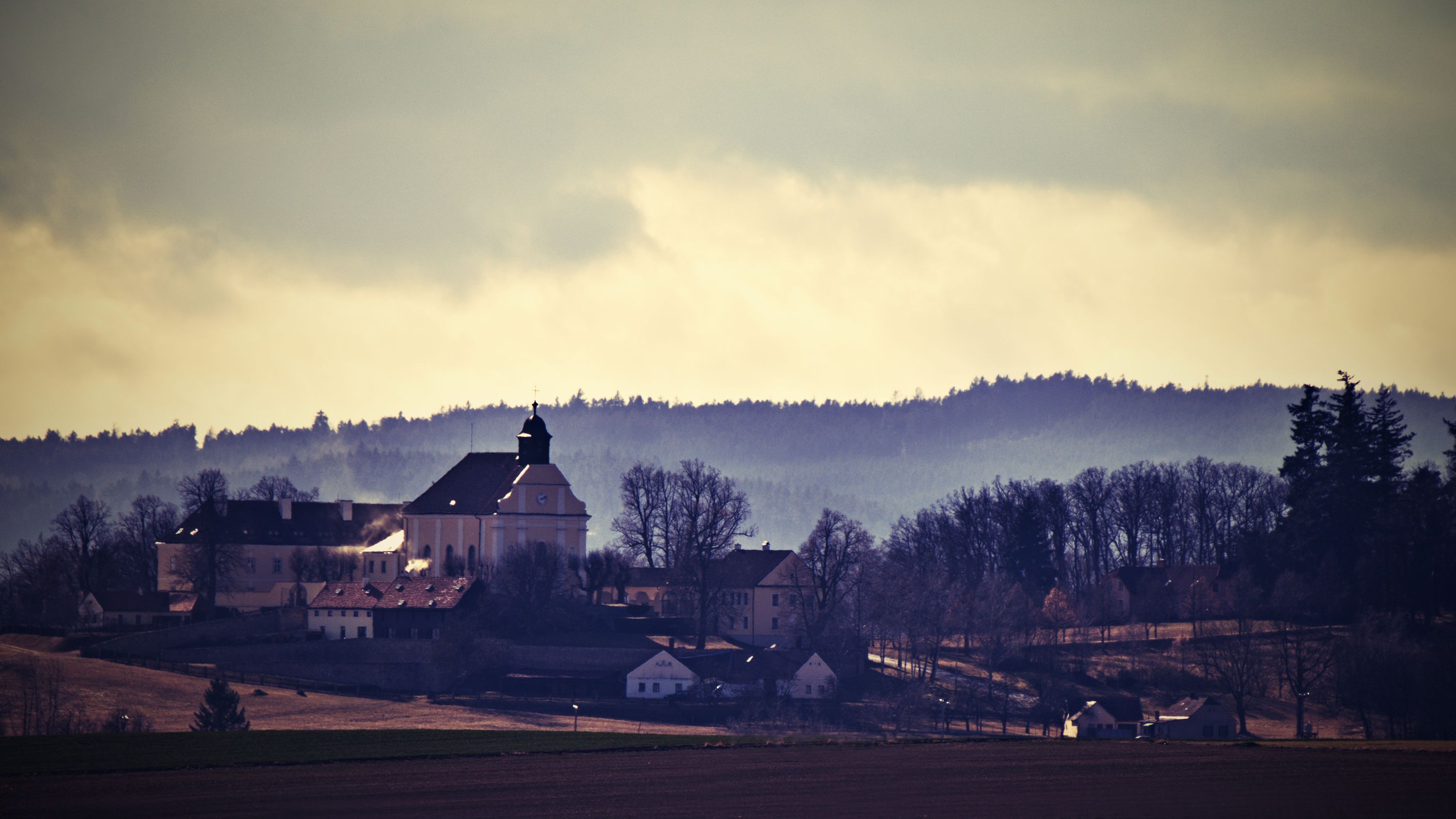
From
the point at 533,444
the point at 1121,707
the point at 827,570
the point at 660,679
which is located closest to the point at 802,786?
the point at 660,679

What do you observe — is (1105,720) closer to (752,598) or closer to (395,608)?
(752,598)

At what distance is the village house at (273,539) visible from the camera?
4080 inches

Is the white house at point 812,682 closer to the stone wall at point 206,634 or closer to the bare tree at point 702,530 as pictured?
the bare tree at point 702,530

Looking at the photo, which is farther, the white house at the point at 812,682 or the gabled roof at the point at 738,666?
the gabled roof at the point at 738,666

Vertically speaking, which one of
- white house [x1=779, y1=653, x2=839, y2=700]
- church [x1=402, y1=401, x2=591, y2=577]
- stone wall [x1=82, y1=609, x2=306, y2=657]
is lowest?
white house [x1=779, y1=653, x2=839, y2=700]

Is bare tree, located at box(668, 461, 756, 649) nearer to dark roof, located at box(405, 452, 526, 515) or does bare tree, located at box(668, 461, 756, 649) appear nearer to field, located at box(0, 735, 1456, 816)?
dark roof, located at box(405, 452, 526, 515)

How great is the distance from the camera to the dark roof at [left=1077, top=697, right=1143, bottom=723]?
81438 millimetres

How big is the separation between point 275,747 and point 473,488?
47928mm

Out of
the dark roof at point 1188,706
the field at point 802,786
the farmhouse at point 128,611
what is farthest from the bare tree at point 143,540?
the field at point 802,786

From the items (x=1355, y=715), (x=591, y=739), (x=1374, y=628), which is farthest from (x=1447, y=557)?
(x=591, y=739)

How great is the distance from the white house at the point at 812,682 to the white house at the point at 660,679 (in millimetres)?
4287

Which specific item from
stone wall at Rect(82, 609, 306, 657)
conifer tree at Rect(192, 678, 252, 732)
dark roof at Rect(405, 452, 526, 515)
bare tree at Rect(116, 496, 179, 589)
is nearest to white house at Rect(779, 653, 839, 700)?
dark roof at Rect(405, 452, 526, 515)

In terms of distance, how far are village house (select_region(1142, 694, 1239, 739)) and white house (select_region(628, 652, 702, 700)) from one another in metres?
21.3

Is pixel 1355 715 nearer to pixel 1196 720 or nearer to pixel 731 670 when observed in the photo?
pixel 1196 720
